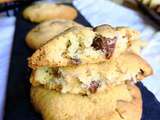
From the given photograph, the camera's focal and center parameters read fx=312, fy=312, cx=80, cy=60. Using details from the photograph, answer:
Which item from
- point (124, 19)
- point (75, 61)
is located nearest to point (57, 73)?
point (75, 61)

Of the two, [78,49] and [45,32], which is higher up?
[78,49]

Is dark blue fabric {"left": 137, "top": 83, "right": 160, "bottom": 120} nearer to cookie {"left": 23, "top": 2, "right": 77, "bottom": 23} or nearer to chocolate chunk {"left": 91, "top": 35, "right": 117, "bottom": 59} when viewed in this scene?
chocolate chunk {"left": 91, "top": 35, "right": 117, "bottom": 59}

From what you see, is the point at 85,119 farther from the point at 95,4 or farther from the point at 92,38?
the point at 95,4

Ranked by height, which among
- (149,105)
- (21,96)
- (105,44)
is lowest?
(21,96)

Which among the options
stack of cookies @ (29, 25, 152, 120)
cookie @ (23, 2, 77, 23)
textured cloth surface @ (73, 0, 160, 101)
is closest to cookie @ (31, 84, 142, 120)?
stack of cookies @ (29, 25, 152, 120)

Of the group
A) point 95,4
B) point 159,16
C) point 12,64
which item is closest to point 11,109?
point 12,64

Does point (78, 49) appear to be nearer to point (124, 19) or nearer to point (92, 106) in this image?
point (92, 106)

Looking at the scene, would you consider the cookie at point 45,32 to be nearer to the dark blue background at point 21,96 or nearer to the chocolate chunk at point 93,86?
the dark blue background at point 21,96

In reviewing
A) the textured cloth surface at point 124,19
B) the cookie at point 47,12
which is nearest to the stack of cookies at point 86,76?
the textured cloth surface at point 124,19
